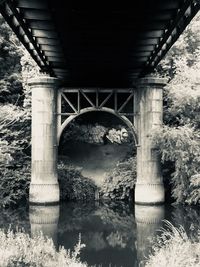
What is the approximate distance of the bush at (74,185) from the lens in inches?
799

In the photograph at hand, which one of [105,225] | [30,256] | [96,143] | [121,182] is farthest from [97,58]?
[96,143]

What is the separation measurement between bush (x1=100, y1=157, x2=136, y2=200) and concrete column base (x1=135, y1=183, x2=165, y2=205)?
1.29 meters

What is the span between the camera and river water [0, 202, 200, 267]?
37.7ft

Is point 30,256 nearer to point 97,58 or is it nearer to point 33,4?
point 33,4

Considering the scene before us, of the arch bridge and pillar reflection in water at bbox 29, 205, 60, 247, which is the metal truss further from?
pillar reflection in water at bbox 29, 205, 60, 247

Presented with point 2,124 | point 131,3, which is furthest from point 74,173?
point 131,3

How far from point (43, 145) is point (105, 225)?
4.50 meters

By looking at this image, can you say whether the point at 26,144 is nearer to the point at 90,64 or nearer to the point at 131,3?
the point at 90,64

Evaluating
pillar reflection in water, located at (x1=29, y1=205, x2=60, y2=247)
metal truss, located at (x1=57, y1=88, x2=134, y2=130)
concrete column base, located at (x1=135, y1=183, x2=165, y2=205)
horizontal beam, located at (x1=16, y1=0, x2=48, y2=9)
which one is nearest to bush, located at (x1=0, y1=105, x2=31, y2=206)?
pillar reflection in water, located at (x1=29, y1=205, x2=60, y2=247)

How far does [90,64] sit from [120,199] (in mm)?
6462

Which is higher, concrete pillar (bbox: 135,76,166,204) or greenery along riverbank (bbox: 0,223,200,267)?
concrete pillar (bbox: 135,76,166,204)

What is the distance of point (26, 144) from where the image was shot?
21.9m

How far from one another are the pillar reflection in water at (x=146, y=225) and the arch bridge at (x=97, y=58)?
0.82 meters

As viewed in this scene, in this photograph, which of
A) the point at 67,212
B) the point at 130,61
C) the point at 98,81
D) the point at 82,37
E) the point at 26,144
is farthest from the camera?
the point at 26,144
